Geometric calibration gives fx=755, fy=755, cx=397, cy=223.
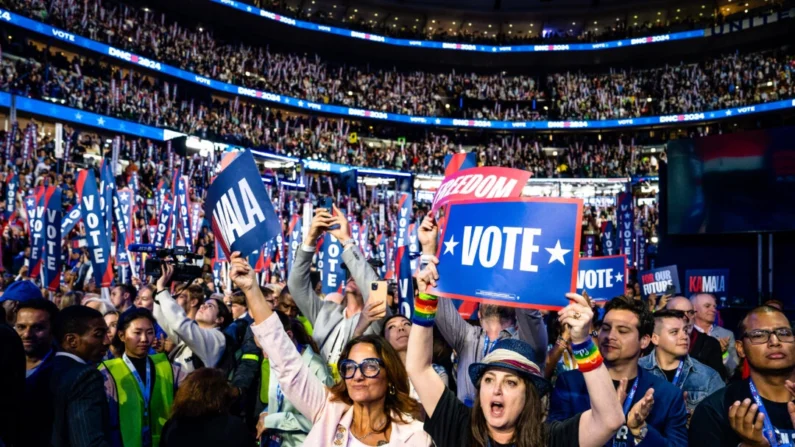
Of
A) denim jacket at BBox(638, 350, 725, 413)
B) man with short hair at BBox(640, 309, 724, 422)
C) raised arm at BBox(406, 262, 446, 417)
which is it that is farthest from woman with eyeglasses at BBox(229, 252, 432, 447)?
man with short hair at BBox(640, 309, 724, 422)

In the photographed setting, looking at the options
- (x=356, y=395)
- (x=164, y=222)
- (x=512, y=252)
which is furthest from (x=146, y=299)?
(x=164, y=222)

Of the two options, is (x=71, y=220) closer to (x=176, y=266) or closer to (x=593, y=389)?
(x=176, y=266)

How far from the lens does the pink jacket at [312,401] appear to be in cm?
331

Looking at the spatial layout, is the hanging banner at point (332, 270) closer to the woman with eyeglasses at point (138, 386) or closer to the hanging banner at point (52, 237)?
the hanging banner at point (52, 237)

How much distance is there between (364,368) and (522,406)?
748 millimetres

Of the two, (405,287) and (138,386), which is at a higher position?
(405,287)

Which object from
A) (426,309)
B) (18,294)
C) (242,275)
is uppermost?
(242,275)

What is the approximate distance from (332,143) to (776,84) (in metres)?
23.7

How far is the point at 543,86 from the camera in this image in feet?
161

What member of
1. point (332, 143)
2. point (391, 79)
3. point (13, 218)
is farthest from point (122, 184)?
point (391, 79)

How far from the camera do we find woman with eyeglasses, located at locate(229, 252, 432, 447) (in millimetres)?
3322

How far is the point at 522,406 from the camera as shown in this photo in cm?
296

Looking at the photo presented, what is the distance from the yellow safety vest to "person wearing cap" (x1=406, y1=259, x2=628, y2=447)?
1978 mm

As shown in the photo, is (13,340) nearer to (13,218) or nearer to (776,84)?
(13,218)
